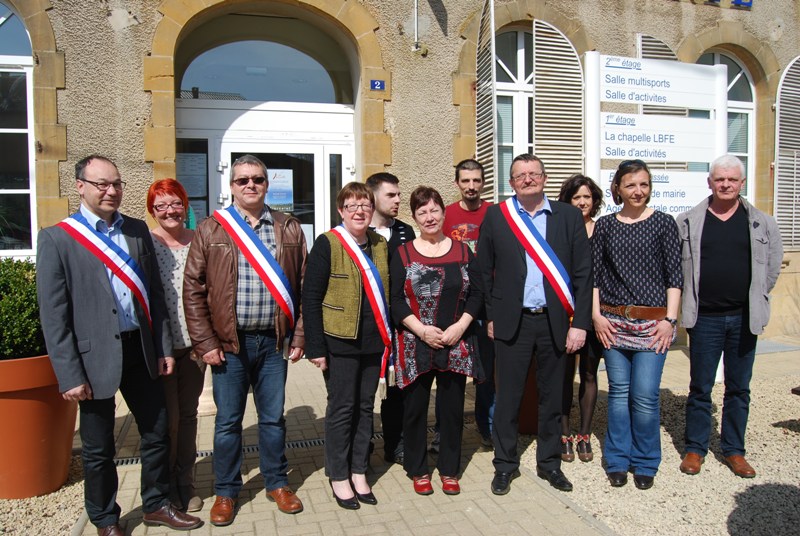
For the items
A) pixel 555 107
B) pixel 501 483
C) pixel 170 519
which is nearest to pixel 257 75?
pixel 555 107

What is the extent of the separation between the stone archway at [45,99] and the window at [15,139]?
11.0 inches

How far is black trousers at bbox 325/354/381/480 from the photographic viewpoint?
3748 millimetres

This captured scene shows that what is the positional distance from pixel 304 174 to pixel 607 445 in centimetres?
496

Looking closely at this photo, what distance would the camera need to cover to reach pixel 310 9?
23.8 feet

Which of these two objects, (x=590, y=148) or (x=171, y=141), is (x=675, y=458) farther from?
(x=171, y=141)

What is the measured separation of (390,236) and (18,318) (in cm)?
235

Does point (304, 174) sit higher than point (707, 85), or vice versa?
point (707, 85)

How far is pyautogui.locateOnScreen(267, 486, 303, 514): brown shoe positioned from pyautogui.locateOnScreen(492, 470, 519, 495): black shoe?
1199 mm

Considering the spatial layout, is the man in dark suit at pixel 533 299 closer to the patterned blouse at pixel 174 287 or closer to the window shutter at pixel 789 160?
the patterned blouse at pixel 174 287

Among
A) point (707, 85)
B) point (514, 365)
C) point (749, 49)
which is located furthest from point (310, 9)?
point (749, 49)

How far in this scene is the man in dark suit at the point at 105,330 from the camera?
3.13 meters

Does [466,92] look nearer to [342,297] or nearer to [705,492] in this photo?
[342,297]

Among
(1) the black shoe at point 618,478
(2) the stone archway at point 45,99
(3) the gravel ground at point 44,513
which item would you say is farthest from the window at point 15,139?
(1) the black shoe at point 618,478

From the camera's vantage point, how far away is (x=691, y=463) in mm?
4348
